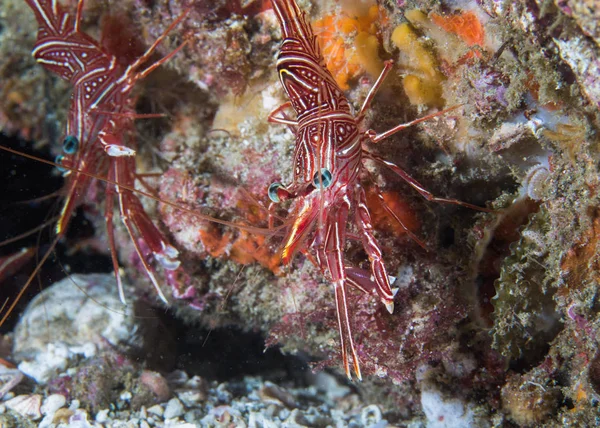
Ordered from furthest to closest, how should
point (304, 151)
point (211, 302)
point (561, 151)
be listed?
point (211, 302)
point (304, 151)
point (561, 151)

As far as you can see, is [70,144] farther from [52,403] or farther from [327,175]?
[327,175]

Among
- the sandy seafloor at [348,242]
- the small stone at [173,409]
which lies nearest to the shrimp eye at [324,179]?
the sandy seafloor at [348,242]

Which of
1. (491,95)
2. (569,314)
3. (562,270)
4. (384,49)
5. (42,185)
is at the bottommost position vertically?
(42,185)

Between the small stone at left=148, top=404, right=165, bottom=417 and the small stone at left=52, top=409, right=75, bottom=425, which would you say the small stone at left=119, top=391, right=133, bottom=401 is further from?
the small stone at left=52, top=409, right=75, bottom=425

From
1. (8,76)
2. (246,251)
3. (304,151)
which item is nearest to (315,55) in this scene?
(304,151)

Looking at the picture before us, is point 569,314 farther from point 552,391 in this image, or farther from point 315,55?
point 315,55
